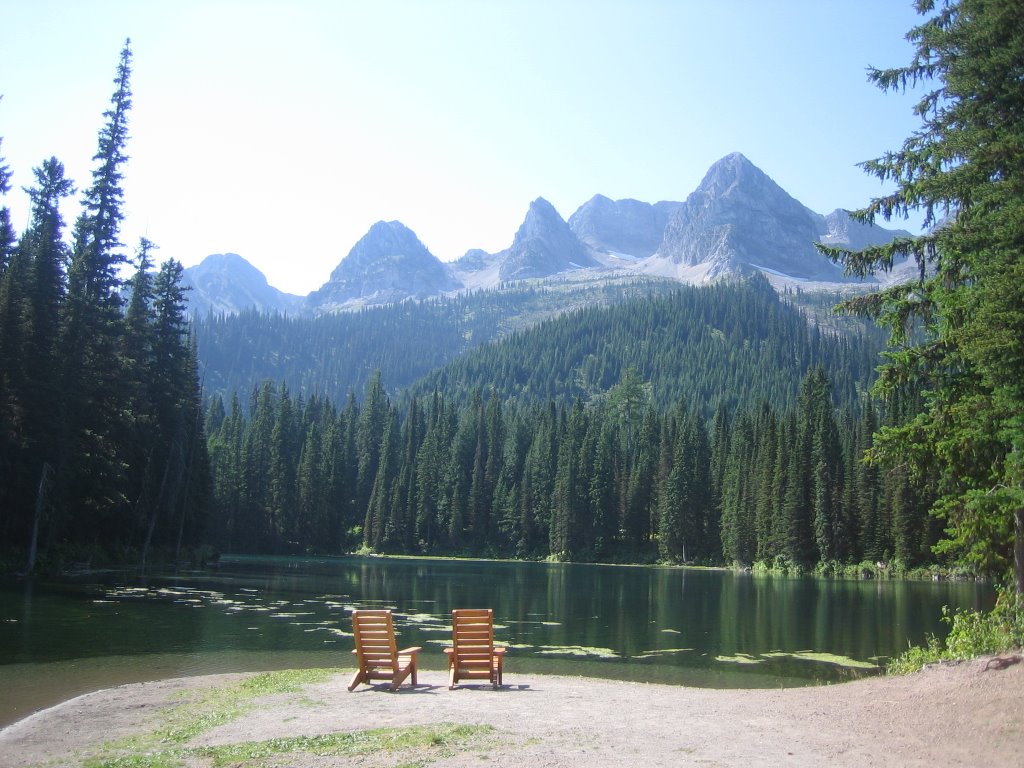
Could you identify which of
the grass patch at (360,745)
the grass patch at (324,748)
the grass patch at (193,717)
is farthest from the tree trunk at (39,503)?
the grass patch at (360,745)

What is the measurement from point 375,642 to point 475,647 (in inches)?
73.8

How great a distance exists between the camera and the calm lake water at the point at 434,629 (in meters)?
20.1

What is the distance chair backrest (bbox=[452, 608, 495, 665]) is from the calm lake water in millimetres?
1725

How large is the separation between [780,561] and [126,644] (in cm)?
7187

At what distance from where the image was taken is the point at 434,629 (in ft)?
94.0

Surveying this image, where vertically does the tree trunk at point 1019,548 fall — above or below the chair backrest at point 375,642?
above

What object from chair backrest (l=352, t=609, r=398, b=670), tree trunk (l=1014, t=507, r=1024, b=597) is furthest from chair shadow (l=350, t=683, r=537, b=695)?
tree trunk (l=1014, t=507, r=1024, b=597)

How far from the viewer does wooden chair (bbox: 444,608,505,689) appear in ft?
50.9

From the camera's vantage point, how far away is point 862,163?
19.3m

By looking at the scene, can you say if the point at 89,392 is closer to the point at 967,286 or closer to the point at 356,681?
the point at 356,681

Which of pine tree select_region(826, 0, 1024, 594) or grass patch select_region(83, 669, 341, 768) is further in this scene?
pine tree select_region(826, 0, 1024, 594)

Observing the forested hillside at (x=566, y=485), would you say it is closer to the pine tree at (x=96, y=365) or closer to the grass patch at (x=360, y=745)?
the pine tree at (x=96, y=365)

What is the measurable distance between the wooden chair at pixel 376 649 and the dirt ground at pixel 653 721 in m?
0.35

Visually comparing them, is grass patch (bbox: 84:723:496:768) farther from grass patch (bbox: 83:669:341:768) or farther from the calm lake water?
the calm lake water
